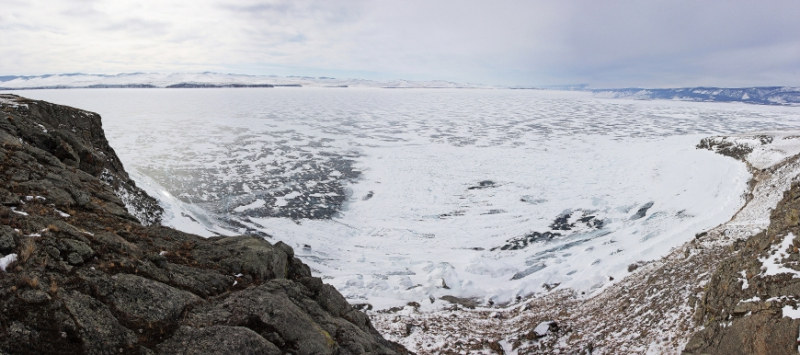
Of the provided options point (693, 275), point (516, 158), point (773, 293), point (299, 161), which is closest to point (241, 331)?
point (773, 293)

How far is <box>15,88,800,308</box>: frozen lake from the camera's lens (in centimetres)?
1373

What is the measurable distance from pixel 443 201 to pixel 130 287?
16838 millimetres

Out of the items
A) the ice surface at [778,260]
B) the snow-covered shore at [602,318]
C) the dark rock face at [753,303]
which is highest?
the ice surface at [778,260]

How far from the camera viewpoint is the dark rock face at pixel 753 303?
5.60 meters

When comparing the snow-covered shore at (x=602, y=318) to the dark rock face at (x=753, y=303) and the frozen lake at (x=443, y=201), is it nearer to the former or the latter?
the dark rock face at (x=753, y=303)

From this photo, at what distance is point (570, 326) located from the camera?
943 cm

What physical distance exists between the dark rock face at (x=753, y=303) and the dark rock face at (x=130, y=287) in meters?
5.50

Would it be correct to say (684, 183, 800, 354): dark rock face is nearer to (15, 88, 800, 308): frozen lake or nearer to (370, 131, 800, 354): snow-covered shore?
(370, 131, 800, 354): snow-covered shore

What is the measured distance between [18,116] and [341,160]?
63.0 ft

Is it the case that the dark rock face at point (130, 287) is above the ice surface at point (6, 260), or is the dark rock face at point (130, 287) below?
below

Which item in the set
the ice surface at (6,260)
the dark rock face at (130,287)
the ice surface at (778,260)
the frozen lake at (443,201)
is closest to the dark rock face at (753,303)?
the ice surface at (778,260)

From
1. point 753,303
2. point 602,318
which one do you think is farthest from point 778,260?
point 602,318

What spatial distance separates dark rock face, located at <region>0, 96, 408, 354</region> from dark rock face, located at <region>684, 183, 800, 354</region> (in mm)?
5504

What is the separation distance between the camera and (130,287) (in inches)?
191
